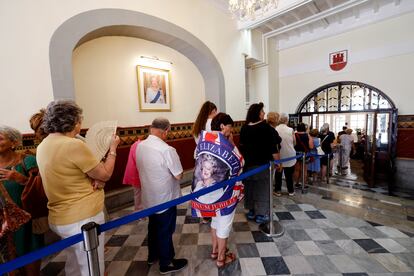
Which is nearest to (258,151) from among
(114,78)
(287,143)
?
(287,143)

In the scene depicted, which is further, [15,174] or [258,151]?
[258,151]

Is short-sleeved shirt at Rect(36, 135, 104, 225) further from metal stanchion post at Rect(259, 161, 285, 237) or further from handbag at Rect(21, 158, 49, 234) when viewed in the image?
metal stanchion post at Rect(259, 161, 285, 237)

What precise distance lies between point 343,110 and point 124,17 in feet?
19.7

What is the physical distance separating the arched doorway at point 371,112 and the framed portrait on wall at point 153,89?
175 inches

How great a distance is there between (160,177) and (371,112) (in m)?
5.96

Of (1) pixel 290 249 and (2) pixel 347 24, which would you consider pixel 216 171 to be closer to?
(1) pixel 290 249

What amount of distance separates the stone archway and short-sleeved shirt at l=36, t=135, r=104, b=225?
1530 mm

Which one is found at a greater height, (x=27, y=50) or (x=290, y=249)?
(x=27, y=50)

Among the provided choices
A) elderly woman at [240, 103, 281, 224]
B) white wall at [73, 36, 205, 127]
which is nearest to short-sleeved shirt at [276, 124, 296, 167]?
elderly woman at [240, 103, 281, 224]

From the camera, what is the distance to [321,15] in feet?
15.5

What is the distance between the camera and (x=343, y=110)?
5.69m

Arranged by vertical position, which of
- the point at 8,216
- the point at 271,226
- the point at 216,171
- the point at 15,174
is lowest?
the point at 271,226

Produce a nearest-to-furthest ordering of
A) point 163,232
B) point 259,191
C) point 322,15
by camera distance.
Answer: point 163,232
point 259,191
point 322,15

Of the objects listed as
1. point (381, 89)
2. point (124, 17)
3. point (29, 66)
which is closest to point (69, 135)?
point (29, 66)
